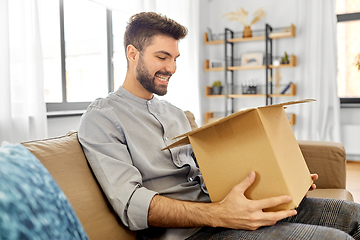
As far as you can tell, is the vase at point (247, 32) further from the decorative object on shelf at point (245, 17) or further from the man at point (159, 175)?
the man at point (159, 175)

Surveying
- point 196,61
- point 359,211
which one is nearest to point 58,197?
point 359,211

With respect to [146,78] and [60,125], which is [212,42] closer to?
[60,125]

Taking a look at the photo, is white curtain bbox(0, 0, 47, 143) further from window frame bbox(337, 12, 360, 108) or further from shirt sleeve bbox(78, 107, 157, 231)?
window frame bbox(337, 12, 360, 108)

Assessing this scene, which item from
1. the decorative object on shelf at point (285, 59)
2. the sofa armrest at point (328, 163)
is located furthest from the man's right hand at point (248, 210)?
the decorative object on shelf at point (285, 59)

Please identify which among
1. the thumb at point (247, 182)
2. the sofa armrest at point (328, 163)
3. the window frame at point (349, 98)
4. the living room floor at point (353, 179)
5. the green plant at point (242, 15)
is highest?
the green plant at point (242, 15)

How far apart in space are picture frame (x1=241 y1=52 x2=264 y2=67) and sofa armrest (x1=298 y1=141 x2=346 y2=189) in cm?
242

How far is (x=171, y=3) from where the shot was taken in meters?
3.22

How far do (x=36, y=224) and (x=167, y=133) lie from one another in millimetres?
648

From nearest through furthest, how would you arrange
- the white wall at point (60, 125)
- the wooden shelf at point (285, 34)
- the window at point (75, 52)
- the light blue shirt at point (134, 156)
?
the light blue shirt at point (134, 156) < the white wall at point (60, 125) < the window at point (75, 52) < the wooden shelf at point (285, 34)

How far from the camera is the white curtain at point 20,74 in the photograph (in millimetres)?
1685

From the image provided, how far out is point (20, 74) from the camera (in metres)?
1.80

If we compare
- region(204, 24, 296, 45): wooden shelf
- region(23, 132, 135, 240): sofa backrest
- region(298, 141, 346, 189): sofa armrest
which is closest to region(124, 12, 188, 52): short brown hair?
region(23, 132, 135, 240): sofa backrest

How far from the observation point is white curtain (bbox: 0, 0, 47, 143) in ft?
5.53

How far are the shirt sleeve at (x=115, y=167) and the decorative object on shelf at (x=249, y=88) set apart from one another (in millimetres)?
2996
